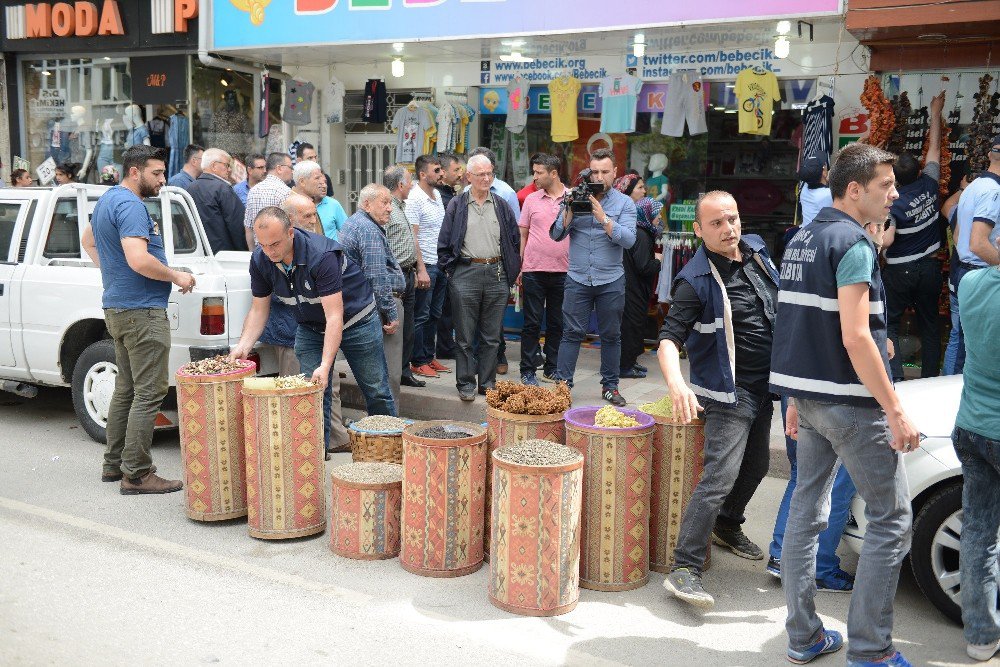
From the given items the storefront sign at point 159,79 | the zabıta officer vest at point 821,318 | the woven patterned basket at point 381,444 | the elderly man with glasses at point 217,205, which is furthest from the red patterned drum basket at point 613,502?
the storefront sign at point 159,79

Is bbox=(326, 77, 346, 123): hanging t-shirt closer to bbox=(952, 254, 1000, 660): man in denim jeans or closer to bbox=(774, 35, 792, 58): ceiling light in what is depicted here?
bbox=(774, 35, 792, 58): ceiling light

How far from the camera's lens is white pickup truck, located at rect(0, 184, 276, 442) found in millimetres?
7199

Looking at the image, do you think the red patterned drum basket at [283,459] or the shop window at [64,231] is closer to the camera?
the red patterned drum basket at [283,459]

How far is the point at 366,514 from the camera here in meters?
5.18

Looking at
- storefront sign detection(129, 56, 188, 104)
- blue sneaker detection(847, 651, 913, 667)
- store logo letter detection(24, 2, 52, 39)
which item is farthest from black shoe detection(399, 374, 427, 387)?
store logo letter detection(24, 2, 52, 39)

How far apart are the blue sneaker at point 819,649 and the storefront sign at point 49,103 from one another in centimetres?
1458

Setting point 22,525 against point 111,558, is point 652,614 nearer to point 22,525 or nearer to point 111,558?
point 111,558

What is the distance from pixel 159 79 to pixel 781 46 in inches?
340

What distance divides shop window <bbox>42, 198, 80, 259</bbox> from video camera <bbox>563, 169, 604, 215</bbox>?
387 centimetres

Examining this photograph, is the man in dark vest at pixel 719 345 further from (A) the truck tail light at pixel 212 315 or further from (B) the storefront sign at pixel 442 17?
(B) the storefront sign at pixel 442 17

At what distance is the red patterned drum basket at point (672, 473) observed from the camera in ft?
16.2

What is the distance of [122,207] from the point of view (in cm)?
607

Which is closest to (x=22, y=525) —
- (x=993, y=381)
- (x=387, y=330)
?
(x=387, y=330)

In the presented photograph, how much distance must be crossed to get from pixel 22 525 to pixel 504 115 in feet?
25.2
